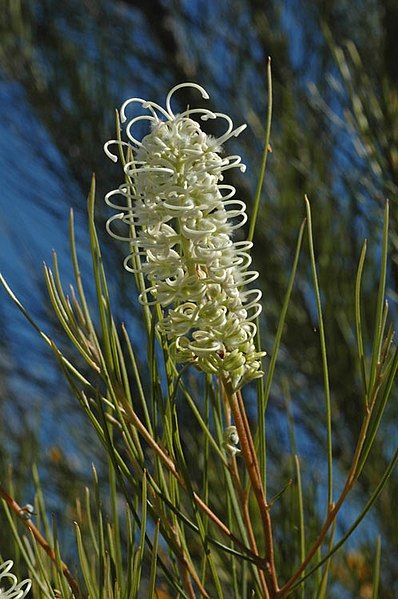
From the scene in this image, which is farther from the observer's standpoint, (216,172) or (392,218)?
(392,218)

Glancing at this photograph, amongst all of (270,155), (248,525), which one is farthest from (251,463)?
(270,155)

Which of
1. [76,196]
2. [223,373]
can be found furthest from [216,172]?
[76,196]

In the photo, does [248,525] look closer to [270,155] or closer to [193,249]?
[193,249]

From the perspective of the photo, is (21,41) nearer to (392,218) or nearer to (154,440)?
(392,218)

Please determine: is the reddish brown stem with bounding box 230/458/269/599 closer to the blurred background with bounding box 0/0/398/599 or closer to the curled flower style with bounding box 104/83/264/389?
the curled flower style with bounding box 104/83/264/389

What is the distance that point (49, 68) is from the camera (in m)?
1.43

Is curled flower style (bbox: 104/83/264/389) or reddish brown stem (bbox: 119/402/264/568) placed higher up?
curled flower style (bbox: 104/83/264/389)

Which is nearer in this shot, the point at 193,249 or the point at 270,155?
the point at 193,249

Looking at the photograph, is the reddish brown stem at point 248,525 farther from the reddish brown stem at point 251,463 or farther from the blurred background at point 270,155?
the blurred background at point 270,155

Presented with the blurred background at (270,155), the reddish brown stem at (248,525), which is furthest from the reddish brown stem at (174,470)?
the blurred background at (270,155)

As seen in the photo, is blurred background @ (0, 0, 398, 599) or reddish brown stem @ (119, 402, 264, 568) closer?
reddish brown stem @ (119, 402, 264, 568)

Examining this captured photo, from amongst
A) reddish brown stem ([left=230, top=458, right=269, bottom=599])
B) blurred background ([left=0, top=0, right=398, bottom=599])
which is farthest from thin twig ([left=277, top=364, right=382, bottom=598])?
blurred background ([left=0, top=0, right=398, bottom=599])

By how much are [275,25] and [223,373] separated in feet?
3.47

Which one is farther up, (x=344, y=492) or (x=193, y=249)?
(x=193, y=249)
